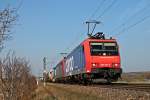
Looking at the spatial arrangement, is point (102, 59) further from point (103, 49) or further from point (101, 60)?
point (103, 49)

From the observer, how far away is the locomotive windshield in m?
27.5

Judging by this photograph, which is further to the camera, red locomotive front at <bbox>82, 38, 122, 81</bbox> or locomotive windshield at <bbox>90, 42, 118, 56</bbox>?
locomotive windshield at <bbox>90, 42, 118, 56</bbox>

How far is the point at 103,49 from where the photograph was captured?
27.6m

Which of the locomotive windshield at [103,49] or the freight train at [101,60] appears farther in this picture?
the locomotive windshield at [103,49]

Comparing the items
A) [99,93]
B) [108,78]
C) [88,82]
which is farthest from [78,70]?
[99,93]

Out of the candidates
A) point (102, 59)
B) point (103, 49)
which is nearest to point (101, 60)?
point (102, 59)

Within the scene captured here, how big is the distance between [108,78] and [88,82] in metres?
2.24

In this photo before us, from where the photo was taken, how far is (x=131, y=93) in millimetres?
14555

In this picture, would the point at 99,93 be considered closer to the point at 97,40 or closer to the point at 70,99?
the point at 70,99

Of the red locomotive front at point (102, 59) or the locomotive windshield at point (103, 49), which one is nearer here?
the red locomotive front at point (102, 59)

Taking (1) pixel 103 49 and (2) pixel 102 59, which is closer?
(2) pixel 102 59

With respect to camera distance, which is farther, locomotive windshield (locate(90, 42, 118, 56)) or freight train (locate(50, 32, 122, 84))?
locomotive windshield (locate(90, 42, 118, 56))

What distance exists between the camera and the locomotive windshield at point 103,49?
27.5 meters

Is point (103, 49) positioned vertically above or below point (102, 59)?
above
